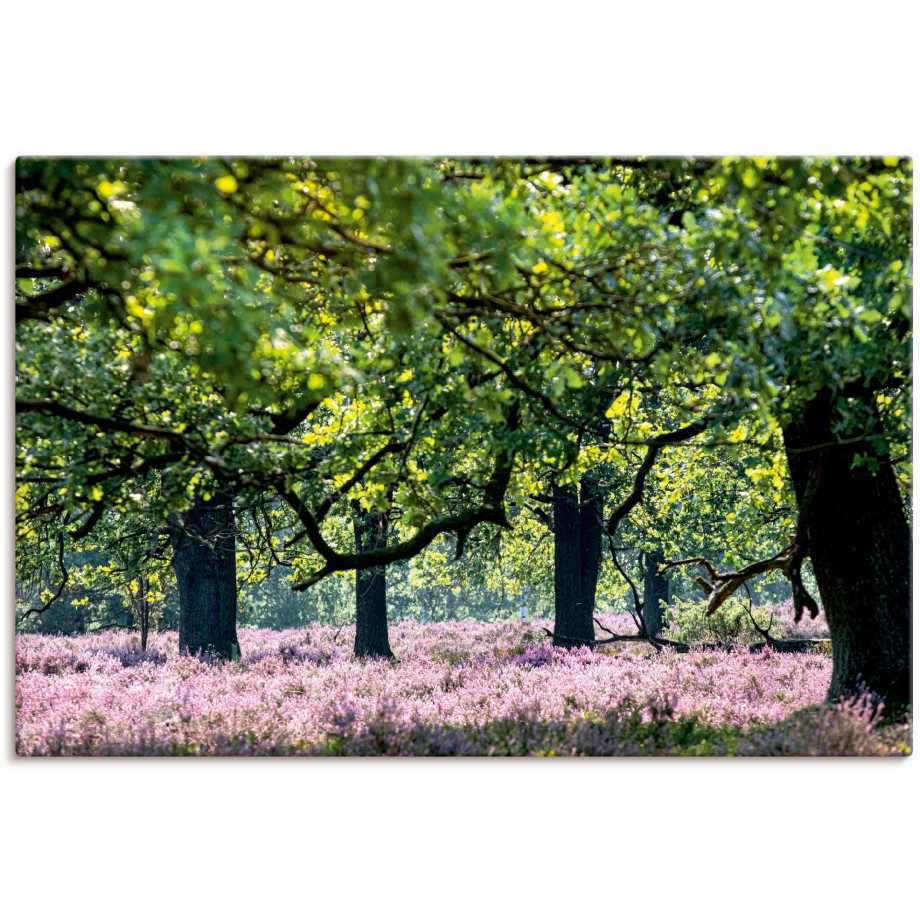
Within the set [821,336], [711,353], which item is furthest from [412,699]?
[821,336]

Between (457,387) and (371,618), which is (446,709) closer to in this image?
(457,387)

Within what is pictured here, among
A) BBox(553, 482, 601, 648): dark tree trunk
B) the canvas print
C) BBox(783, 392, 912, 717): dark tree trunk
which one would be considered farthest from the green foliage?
BBox(783, 392, 912, 717): dark tree trunk

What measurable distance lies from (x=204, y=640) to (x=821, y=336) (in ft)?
22.7

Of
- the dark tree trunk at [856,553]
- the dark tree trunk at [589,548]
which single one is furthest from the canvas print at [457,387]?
the dark tree trunk at [589,548]

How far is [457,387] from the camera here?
4707 mm

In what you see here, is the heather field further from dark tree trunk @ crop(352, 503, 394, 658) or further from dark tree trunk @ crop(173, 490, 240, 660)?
dark tree trunk @ crop(352, 503, 394, 658)

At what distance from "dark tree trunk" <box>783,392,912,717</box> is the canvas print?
19 mm

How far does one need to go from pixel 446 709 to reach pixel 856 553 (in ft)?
9.94

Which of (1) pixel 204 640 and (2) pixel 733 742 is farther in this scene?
(1) pixel 204 640

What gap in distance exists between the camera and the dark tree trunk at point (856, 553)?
5.16m

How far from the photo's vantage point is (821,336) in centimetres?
415
